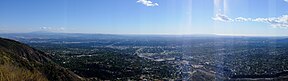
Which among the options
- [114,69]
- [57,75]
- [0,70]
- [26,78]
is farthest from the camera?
[114,69]

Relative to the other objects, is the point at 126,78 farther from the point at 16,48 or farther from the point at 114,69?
the point at 16,48

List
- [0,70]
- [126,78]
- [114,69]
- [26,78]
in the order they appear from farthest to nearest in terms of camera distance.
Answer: [114,69]
[126,78]
[26,78]
[0,70]

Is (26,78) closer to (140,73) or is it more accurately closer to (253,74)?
(140,73)

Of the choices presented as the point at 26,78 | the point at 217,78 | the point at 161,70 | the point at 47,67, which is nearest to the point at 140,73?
the point at 161,70

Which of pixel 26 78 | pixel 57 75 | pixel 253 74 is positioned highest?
pixel 26 78

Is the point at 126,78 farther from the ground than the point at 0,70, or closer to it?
closer to it

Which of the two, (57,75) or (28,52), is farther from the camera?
(28,52)
